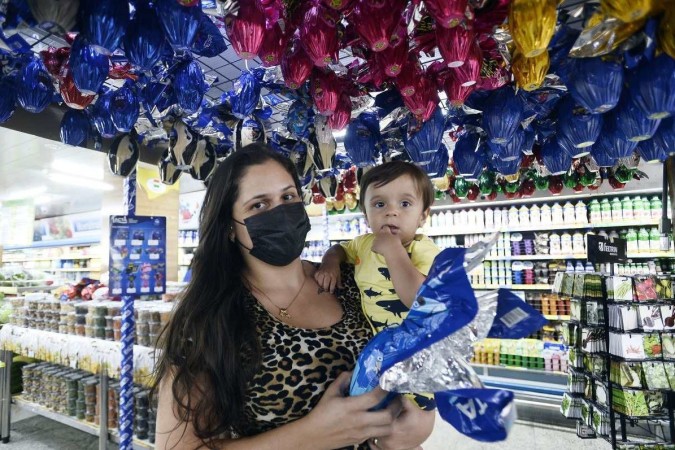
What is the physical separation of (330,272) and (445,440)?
3390mm

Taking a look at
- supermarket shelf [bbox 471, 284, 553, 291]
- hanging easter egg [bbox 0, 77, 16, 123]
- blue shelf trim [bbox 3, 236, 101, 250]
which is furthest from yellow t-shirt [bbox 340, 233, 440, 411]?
blue shelf trim [bbox 3, 236, 101, 250]

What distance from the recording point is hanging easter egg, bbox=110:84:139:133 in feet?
5.36

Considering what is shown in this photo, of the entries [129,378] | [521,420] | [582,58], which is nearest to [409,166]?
[582,58]

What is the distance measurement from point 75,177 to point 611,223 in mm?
9188

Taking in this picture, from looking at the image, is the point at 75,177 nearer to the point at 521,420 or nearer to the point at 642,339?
the point at 521,420

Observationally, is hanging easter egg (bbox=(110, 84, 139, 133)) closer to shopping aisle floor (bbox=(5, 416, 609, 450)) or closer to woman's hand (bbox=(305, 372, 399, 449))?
woman's hand (bbox=(305, 372, 399, 449))

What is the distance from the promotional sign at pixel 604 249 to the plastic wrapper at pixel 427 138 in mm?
2179

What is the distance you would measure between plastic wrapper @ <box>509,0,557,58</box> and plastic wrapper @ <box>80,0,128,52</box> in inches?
43.1

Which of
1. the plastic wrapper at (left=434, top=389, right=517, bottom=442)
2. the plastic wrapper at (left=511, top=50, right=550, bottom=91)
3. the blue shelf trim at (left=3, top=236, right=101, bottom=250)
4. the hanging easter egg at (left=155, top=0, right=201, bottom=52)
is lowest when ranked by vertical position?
the plastic wrapper at (left=434, top=389, right=517, bottom=442)

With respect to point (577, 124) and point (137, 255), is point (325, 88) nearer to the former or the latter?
point (577, 124)

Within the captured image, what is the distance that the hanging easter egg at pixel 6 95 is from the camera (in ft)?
5.21

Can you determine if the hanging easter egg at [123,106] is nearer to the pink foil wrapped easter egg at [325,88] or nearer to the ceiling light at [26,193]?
the pink foil wrapped easter egg at [325,88]

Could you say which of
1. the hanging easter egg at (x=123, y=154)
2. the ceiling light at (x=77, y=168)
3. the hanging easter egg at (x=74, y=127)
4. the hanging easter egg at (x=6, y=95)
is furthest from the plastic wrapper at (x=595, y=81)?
the ceiling light at (x=77, y=168)

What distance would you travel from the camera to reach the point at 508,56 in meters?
1.33
